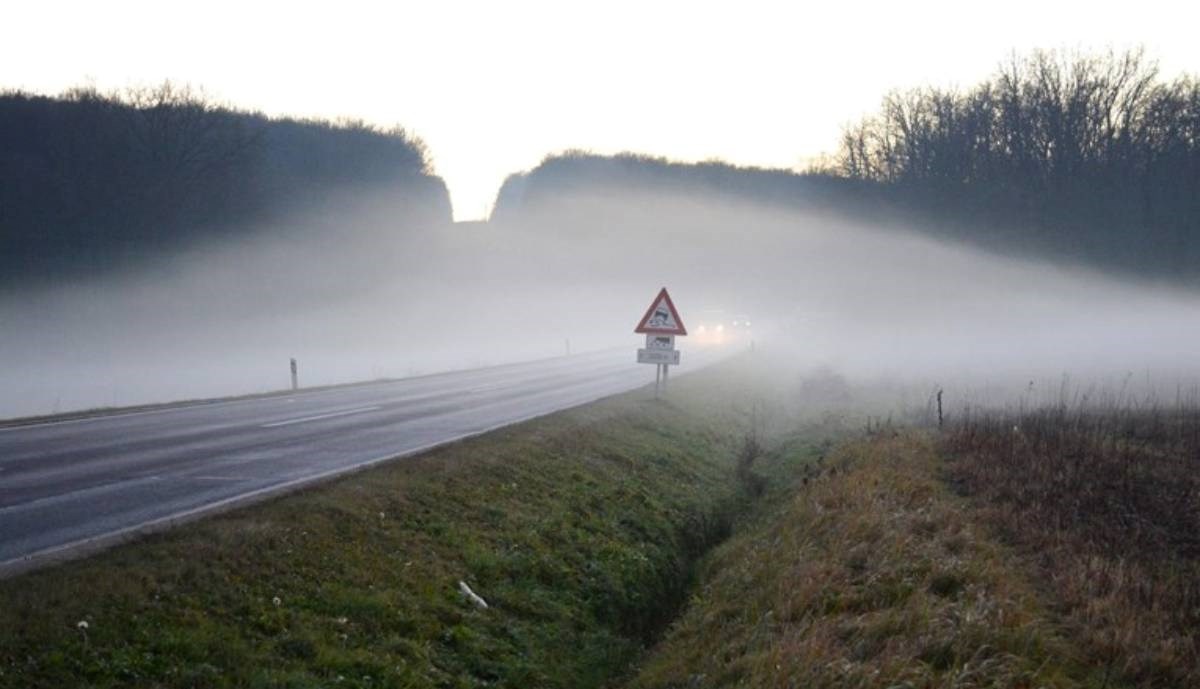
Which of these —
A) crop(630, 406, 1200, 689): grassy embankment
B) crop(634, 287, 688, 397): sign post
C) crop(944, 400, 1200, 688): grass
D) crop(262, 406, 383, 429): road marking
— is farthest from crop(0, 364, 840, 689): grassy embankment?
crop(634, 287, 688, 397): sign post

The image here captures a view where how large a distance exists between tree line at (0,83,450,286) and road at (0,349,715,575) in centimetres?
3169

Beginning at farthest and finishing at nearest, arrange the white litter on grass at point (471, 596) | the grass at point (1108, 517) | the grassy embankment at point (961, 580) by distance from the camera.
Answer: the white litter on grass at point (471, 596)
the grass at point (1108, 517)
the grassy embankment at point (961, 580)

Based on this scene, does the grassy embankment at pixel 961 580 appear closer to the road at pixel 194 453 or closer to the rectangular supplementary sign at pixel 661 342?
the road at pixel 194 453

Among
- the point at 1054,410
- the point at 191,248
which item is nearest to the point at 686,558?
the point at 1054,410

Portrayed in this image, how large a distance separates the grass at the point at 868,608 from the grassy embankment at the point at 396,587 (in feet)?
3.12

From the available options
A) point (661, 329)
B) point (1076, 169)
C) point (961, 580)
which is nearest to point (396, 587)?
point (961, 580)

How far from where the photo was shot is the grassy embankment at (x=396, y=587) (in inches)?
253

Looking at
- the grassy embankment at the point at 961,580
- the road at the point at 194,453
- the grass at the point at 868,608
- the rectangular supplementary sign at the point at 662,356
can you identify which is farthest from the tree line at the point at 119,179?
the grass at the point at 868,608

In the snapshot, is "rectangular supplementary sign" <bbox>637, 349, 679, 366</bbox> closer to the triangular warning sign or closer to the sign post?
the sign post

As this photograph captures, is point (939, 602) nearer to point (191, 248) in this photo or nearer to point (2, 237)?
point (2, 237)

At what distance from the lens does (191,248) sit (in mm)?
56500

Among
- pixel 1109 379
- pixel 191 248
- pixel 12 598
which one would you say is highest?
pixel 191 248

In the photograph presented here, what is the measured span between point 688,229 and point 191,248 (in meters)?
58.1

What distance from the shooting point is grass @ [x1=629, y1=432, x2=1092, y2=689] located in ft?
22.2
